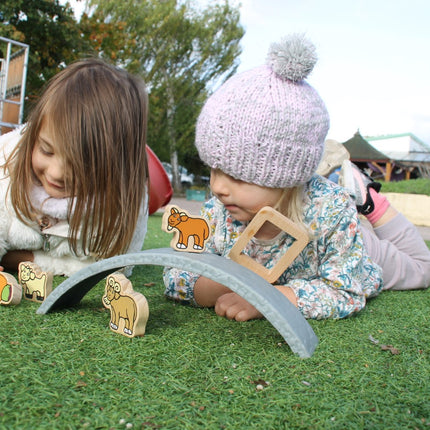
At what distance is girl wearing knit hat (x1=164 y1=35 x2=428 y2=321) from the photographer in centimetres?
171

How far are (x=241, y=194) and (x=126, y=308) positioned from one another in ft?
2.12

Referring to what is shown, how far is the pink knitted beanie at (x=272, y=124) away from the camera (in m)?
1.70

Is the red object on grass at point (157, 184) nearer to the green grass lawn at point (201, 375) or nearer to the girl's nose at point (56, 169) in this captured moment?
the girl's nose at point (56, 169)

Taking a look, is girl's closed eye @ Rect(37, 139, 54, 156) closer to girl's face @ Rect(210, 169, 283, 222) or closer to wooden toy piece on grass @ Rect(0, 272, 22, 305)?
wooden toy piece on grass @ Rect(0, 272, 22, 305)

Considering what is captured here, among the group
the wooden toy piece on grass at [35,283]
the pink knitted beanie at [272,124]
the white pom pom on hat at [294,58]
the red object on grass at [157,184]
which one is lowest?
the red object on grass at [157,184]

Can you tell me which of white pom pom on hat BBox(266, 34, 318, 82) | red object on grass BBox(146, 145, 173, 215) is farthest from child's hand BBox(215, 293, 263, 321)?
red object on grass BBox(146, 145, 173, 215)

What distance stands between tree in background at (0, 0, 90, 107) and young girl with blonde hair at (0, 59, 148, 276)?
9085 millimetres

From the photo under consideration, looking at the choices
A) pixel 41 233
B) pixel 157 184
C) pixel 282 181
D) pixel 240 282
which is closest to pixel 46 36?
pixel 157 184

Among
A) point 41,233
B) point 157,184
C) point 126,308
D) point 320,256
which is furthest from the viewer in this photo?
point 157,184

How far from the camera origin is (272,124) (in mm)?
1692

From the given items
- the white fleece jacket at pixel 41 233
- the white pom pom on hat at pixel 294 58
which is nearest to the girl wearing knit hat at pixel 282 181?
the white pom pom on hat at pixel 294 58

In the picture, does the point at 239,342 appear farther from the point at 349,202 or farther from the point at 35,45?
the point at 35,45

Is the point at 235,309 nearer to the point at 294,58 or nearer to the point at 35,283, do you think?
Answer: the point at 35,283

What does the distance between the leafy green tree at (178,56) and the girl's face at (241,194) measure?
1722cm
